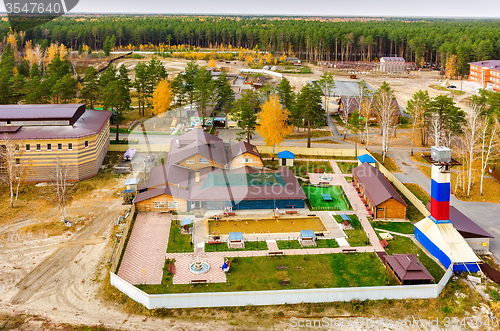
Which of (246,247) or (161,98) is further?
(161,98)

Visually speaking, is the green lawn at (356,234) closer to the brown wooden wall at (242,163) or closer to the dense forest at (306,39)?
the brown wooden wall at (242,163)

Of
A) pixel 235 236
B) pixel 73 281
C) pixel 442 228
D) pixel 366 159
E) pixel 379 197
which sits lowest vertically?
pixel 73 281

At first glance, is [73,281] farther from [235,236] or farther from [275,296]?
[275,296]

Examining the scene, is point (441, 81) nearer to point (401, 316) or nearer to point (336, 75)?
point (336, 75)

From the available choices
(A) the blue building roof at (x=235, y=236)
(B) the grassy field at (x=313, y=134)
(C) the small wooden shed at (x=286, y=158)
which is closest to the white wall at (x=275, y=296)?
(A) the blue building roof at (x=235, y=236)

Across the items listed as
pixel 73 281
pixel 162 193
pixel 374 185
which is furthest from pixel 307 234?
pixel 73 281

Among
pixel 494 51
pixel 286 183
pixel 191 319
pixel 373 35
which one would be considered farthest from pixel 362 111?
pixel 373 35
